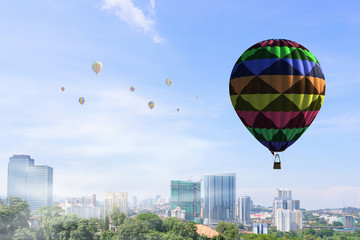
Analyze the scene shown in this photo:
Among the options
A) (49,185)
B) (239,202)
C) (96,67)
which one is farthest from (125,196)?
(96,67)

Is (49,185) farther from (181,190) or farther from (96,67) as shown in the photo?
A: (96,67)

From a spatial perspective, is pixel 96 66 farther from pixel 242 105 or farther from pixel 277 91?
pixel 277 91

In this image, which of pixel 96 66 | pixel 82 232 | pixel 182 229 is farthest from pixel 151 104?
pixel 182 229

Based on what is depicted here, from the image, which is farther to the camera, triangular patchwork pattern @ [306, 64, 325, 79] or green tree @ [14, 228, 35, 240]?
green tree @ [14, 228, 35, 240]

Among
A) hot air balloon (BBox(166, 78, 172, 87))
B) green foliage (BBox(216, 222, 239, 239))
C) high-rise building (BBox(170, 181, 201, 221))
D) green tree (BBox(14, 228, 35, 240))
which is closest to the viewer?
hot air balloon (BBox(166, 78, 172, 87))

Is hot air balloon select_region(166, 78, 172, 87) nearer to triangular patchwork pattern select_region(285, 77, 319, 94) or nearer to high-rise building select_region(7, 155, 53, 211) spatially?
triangular patchwork pattern select_region(285, 77, 319, 94)

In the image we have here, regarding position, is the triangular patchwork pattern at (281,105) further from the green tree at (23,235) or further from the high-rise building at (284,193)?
the high-rise building at (284,193)

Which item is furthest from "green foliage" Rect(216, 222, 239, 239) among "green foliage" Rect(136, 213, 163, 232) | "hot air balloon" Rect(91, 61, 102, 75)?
"hot air balloon" Rect(91, 61, 102, 75)

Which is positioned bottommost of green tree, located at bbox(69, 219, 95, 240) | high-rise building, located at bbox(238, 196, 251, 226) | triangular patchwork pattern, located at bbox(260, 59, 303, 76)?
high-rise building, located at bbox(238, 196, 251, 226)
